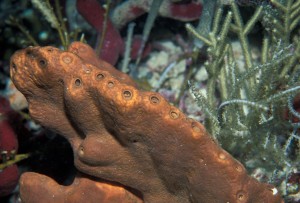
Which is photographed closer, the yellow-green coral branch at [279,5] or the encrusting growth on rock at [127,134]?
the encrusting growth on rock at [127,134]

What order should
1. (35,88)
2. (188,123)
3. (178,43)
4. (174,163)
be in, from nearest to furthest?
(188,123) → (174,163) → (35,88) → (178,43)

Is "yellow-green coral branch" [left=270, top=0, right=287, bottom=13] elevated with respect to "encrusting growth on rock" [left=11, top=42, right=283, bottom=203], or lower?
elevated

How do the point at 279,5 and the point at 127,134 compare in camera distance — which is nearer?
the point at 127,134

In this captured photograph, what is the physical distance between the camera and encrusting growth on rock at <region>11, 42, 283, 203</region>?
1.56 meters

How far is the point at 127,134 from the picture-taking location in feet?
5.46

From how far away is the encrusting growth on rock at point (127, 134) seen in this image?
1559 mm

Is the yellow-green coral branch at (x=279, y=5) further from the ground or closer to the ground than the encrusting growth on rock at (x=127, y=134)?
further from the ground

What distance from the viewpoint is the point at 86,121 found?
1.80m

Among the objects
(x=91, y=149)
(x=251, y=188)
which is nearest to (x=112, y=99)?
(x=91, y=149)

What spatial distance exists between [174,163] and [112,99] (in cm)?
51

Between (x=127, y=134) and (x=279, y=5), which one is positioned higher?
(x=279, y=5)

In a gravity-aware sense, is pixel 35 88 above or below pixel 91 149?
above

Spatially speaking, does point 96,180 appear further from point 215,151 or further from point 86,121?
point 215,151

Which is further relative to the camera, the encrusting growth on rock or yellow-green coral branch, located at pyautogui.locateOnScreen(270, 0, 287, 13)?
yellow-green coral branch, located at pyautogui.locateOnScreen(270, 0, 287, 13)
